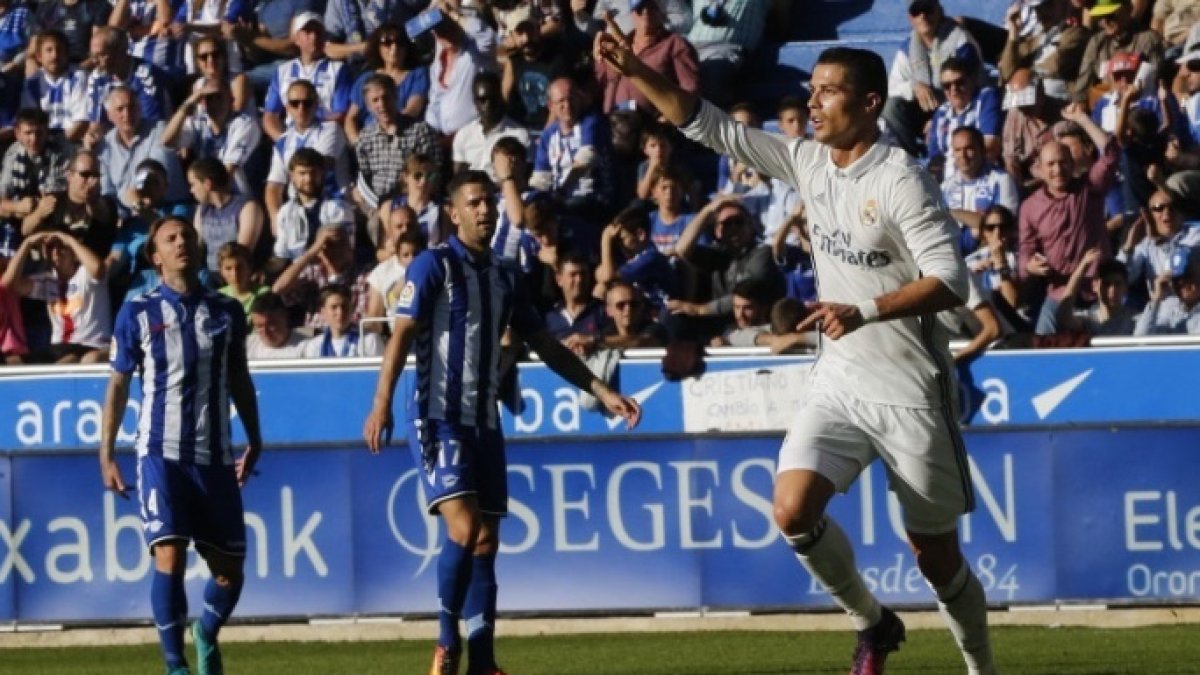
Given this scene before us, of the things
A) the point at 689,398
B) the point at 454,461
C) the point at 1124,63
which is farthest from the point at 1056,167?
the point at 454,461

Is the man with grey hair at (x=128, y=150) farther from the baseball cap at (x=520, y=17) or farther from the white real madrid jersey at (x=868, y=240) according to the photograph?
the white real madrid jersey at (x=868, y=240)

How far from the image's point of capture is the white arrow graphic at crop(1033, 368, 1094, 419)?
14703 millimetres

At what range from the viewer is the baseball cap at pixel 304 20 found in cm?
1936

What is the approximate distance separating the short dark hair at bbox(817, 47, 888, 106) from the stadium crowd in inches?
235

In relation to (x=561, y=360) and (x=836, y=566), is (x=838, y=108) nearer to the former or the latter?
(x=836, y=566)

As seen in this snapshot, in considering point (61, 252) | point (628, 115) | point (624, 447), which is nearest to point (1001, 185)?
point (628, 115)

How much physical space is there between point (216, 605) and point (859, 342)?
332 centimetres

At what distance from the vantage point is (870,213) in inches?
343

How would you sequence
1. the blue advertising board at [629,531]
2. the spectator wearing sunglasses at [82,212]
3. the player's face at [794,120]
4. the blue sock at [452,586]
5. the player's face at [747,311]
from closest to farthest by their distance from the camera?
the blue sock at [452,586]
the blue advertising board at [629,531]
the player's face at [747,311]
the player's face at [794,120]
the spectator wearing sunglasses at [82,212]

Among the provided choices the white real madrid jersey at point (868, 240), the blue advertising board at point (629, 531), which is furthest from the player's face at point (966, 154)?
the white real madrid jersey at point (868, 240)

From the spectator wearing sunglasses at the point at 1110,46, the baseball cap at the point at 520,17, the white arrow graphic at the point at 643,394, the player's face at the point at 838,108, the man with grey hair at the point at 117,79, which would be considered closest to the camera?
the player's face at the point at 838,108

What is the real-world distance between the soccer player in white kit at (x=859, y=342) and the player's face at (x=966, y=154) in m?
7.30

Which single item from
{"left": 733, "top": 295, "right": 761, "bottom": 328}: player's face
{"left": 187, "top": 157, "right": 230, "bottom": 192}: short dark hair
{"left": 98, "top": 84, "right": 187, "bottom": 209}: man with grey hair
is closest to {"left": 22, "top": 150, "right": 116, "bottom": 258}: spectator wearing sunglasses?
{"left": 98, "top": 84, "right": 187, "bottom": 209}: man with grey hair

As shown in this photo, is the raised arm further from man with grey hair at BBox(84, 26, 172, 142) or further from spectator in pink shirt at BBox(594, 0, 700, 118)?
man with grey hair at BBox(84, 26, 172, 142)
